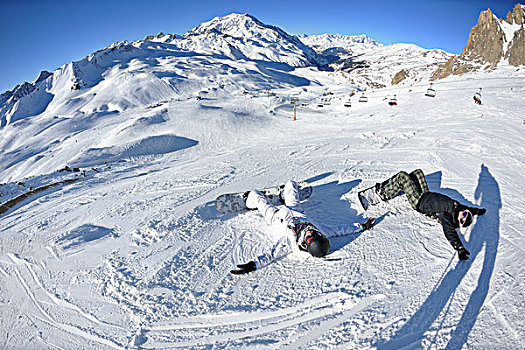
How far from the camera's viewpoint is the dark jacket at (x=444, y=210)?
343 centimetres

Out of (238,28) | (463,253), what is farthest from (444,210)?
(238,28)

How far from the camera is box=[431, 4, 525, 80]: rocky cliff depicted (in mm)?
32469

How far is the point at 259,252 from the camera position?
3791 mm

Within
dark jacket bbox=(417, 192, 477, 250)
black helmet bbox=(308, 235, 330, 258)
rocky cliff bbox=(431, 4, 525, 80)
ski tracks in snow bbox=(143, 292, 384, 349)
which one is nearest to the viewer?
ski tracks in snow bbox=(143, 292, 384, 349)

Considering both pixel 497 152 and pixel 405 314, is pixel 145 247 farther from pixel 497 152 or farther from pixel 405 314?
pixel 497 152

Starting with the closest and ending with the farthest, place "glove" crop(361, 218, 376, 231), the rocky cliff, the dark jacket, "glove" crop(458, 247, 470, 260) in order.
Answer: "glove" crop(458, 247, 470, 260) < the dark jacket < "glove" crop(361, 218, 376, 231) < the rocky cliff

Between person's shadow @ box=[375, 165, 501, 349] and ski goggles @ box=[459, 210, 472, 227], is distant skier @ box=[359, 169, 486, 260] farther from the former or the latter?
person's shadow @ box=[375, 165, 501, 349]

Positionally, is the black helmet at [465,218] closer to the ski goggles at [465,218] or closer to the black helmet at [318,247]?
the ski goggles at [465,218]

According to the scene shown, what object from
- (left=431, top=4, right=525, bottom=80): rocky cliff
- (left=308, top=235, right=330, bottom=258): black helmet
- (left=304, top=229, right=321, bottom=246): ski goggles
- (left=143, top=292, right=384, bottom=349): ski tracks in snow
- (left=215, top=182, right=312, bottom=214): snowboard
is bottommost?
(left=143, top=292, right=384, bottom=349): ski tracks in snow

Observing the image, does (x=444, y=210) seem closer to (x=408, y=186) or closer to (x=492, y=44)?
(x=408, y=186)

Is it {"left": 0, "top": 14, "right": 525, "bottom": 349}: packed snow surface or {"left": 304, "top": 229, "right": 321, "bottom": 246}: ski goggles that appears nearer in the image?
{"left": 0, "top": 14, "right": 525, "bottom": 349}: packed snow surface

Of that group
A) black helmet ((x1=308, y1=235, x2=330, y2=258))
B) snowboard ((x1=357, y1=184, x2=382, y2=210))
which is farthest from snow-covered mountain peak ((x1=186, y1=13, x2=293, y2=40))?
Result: black helmet ((x1=308, y1=235, x2=330, y2=258))

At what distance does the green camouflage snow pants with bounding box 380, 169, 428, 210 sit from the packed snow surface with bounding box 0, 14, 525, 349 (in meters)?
0.24

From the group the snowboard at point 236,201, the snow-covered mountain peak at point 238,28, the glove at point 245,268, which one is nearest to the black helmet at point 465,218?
the snowboard at point 236,201
